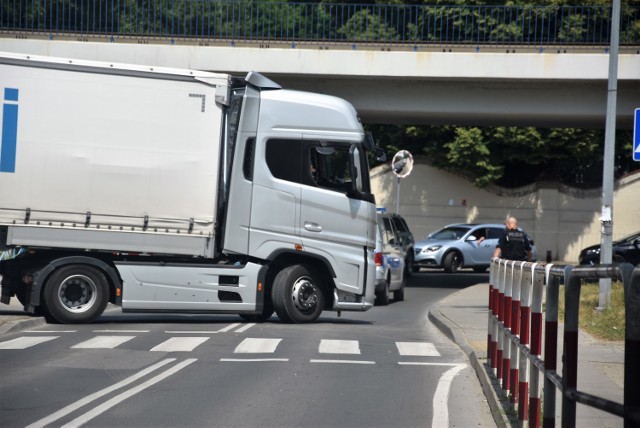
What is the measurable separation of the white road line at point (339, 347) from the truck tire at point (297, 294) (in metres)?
2.26

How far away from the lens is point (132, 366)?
36.9ft

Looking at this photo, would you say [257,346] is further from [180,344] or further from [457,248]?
[457,248]

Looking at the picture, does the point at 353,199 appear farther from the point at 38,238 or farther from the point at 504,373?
the point at 504,373

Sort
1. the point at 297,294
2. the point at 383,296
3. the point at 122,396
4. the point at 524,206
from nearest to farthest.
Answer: the point at 122,396 → the point at 297,294 → the point at 383,296 → the point at 524,206

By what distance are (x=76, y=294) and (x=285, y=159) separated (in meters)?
3.88

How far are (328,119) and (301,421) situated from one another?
923cm

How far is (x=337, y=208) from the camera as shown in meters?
16.8

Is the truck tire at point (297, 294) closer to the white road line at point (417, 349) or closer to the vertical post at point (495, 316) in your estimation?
the white road line at point (417, 349)

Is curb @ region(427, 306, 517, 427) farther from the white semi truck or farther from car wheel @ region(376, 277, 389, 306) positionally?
car wheel @ region(376, 277, 389, 306)

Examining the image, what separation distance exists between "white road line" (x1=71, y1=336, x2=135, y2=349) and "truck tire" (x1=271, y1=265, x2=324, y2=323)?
305cm

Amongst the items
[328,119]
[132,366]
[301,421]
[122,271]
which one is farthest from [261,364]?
[328,119]

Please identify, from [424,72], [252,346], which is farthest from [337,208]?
[424,72]

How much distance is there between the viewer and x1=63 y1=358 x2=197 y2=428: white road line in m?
7.98

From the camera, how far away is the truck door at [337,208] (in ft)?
54.7
